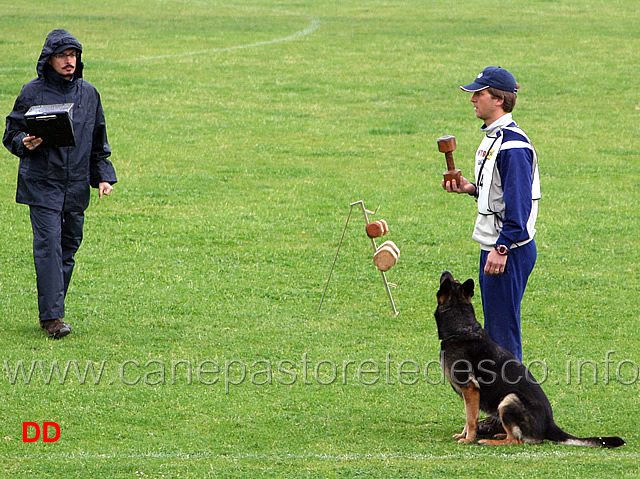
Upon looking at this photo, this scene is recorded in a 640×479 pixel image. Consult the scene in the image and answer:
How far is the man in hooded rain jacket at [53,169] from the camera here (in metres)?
8.84

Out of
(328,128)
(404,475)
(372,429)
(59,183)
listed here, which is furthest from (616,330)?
(328,128)

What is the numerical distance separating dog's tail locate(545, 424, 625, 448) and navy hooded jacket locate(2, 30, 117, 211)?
16.5 feet

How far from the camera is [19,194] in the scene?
9.03 meters

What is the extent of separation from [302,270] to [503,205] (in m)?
4.99

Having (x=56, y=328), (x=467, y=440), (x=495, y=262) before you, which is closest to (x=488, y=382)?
(x=467, y=440)

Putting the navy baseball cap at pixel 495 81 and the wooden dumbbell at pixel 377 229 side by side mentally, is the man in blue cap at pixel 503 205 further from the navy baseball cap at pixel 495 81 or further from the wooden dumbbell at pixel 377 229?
the wooden dumbbell at pixel 377 229

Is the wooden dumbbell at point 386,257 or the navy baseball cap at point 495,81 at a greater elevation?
the navy baseball cap at point 495,81

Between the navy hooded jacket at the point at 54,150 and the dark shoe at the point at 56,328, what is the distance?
1114 mm

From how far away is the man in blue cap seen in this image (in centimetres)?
669

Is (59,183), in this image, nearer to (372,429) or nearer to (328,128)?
(372,429)

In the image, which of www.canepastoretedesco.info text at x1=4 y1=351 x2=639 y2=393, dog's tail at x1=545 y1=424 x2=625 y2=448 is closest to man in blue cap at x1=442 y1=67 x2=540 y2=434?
dog's tail at x1=545 y1=424 x2=625 y2=448

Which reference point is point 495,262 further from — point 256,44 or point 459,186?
point 256,44

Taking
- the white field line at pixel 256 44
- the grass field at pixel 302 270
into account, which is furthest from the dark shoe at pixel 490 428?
the white field line at pixel 256 44

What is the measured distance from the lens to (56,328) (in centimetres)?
904
